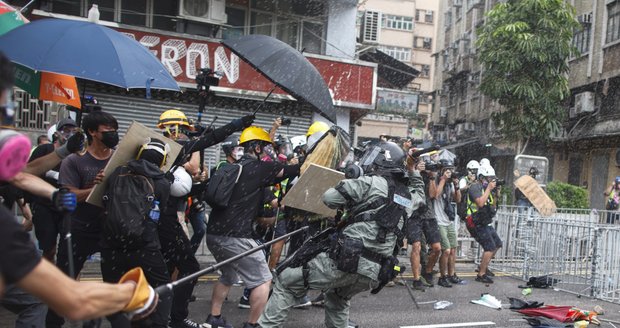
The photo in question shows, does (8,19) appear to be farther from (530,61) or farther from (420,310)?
(530,61)

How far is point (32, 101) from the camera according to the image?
12.4 metres

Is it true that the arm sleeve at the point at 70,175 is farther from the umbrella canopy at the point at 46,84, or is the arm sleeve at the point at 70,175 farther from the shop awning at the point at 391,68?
the shop awning at the point at 391,68

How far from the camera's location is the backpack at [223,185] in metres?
5.51

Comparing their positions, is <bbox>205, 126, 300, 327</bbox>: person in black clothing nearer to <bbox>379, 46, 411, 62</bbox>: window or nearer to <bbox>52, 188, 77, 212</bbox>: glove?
<bbox>52, 188, 77, 212</bbox>: glove

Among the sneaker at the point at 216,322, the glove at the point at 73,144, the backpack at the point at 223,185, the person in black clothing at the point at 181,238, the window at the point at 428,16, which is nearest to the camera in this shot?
the glove at the point at 73,144

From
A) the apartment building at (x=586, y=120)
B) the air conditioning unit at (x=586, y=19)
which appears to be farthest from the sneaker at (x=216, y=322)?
the air conditioning unit at (x=586, y=19)

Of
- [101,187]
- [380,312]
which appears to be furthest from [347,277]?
[380,312]

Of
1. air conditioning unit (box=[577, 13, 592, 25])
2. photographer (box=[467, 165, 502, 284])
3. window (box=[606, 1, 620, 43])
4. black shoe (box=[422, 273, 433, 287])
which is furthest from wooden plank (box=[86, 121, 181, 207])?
air conditioning unit (box=[577, 13, 592, 25])

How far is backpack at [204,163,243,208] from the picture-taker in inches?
217

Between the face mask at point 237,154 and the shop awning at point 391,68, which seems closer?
the face mask at point 237,154

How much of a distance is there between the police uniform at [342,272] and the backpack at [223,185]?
3.17 ft

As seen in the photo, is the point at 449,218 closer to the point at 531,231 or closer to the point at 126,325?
the point at 531,231

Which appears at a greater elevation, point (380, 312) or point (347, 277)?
point (347, 277)

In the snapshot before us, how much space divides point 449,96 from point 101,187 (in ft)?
114
